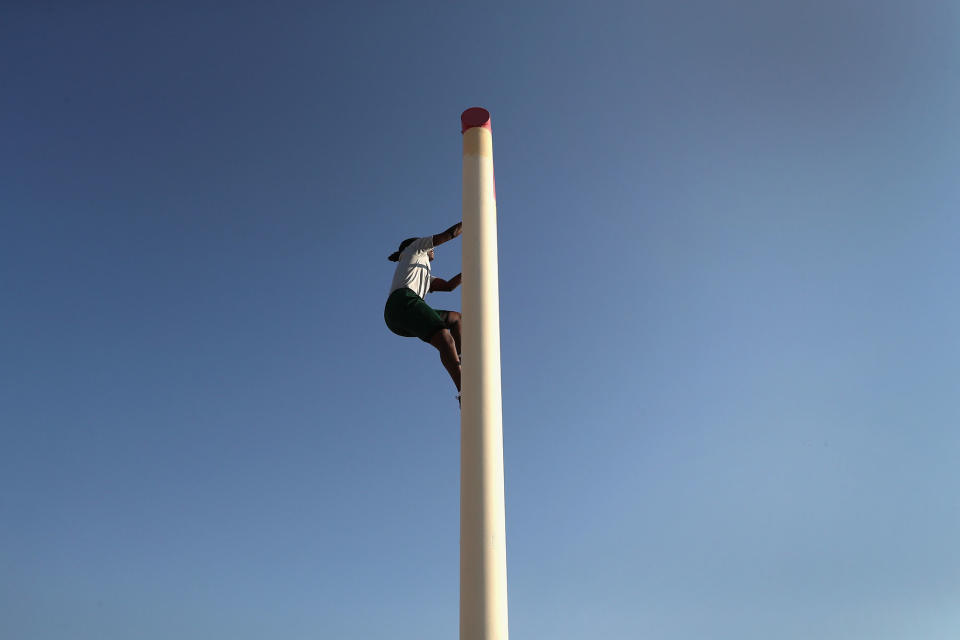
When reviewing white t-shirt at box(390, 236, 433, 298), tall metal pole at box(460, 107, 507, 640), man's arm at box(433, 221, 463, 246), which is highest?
man's arm at box(433, 221, 463, 246)

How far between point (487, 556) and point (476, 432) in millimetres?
1025

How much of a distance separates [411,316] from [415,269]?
685 millimetres

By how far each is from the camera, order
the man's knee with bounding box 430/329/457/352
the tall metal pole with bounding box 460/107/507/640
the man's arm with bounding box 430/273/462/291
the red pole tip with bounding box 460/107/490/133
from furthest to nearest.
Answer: the man's arm with bounding box 430/273/462/291 < the man's knee with bounding box 430/329/457/352 < the red pole tip with bounding box 460/107/490/133 < the tall metal pole with bounding box 460/107/507/640

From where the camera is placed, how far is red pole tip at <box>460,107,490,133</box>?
8.13m

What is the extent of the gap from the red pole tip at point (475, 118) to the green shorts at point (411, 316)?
81.0 inches

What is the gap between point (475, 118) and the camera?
8180mm

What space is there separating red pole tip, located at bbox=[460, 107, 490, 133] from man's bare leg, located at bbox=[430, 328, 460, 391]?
2.30m

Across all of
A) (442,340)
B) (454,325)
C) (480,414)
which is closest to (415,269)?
(454,325)

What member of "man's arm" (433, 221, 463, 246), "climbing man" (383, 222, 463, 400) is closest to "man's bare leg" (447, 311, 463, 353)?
"climbing man" (383, 222, 463, 400)

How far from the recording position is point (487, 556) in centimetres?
604

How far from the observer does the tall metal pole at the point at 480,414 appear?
5.96 m

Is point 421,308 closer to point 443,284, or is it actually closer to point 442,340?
point 442,340

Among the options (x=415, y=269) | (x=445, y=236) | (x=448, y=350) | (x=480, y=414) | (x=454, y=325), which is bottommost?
(x=480, y=414)

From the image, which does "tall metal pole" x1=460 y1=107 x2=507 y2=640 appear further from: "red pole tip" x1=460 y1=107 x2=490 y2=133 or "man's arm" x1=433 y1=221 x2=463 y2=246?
"man's arm" x1=433 y1=221 x2=463 y2=246
